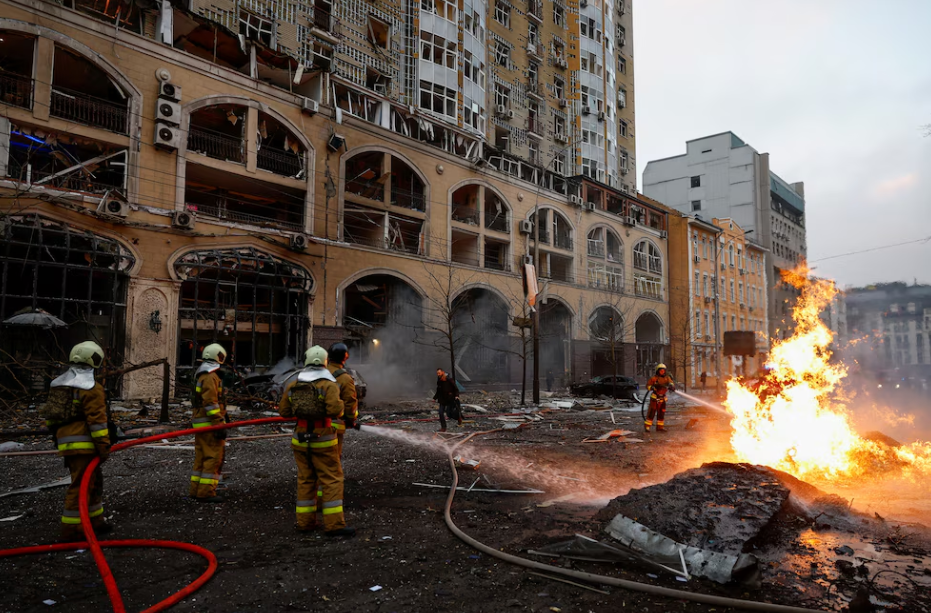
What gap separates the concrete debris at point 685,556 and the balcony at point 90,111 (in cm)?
2204

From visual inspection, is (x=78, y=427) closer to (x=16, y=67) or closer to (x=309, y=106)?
(x=16, y=67)

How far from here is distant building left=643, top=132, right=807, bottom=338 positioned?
201 feet

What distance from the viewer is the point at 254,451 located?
11242 millimetres

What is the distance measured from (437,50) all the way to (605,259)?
19190mm

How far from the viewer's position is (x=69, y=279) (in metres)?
19.7

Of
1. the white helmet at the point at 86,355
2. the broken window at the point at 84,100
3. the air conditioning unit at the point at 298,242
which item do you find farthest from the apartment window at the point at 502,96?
the white helmet at the point at 86,355

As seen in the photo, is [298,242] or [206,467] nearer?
[206,467]

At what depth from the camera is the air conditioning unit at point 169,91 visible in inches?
Result: 808

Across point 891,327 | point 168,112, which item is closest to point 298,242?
point 168,112

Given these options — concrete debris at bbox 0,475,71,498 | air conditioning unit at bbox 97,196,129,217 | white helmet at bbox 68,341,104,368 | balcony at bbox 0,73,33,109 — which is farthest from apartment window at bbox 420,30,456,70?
white helmet at bbox 68,341,104,368

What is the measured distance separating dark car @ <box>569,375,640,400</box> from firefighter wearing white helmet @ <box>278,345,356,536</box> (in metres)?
23.9

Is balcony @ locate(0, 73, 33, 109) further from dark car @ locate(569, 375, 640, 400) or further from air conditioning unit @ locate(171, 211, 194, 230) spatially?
dark car @ locate(569, 375, 640, 400)

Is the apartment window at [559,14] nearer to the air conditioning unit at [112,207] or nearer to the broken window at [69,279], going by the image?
the air conditioning unit at [112,207]

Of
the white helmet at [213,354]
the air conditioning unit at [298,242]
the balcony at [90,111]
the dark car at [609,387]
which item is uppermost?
the balcony at [90,111]
